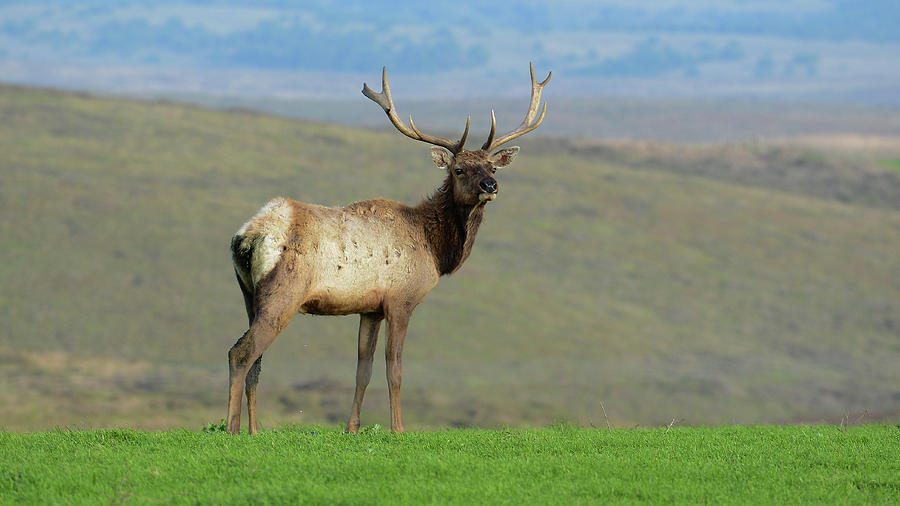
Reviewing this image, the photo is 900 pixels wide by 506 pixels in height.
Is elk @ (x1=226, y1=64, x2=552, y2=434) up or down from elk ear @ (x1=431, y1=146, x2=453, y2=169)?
down

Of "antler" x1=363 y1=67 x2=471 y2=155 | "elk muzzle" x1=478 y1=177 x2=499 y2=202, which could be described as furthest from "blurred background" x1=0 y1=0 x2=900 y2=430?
"elk muzzle" x1=478 y1=177 x2=499 y2=202

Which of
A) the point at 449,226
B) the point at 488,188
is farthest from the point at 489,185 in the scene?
the point at 449,226

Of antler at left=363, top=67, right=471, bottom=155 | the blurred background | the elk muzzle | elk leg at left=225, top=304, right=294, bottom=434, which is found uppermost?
antler at left=363, top=67, right=471, bottom=155

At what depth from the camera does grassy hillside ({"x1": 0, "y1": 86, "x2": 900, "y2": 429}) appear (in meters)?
42.8

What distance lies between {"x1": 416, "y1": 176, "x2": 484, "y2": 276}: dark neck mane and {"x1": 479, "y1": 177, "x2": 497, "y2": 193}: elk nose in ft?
1.64

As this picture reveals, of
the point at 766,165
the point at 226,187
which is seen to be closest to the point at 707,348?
the point at 226,187

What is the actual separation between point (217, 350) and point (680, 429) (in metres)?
31.3

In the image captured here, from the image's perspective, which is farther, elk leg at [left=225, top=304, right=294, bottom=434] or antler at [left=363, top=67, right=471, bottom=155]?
antler at [left=363, top=67, right=471, bottom=155]

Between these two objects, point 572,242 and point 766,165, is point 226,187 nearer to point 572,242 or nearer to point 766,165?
point 572,242

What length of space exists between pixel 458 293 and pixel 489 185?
35.3m

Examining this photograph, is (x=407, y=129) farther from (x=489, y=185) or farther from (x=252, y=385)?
(x=252, y=385)

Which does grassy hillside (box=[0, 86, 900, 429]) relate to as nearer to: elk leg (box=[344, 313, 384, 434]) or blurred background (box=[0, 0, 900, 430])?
blurred background (box=[0, 0, 900, 430])

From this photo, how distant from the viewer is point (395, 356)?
1398 centimetres

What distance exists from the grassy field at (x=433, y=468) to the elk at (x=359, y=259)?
0.81 meters
